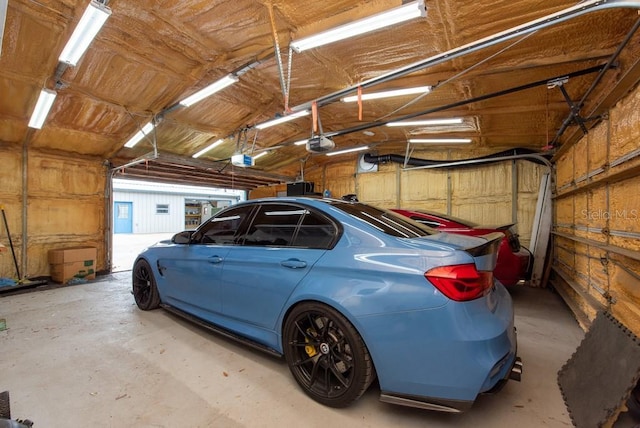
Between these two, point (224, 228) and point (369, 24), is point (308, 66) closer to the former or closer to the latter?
point (369, 24)

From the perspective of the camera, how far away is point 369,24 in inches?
84.9

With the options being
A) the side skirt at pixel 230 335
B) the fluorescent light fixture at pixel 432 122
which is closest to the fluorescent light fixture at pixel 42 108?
the side skirt at pixel 230 335

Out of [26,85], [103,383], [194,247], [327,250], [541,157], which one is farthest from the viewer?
[541,157]

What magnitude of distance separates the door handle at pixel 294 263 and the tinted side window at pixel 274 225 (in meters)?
0.16

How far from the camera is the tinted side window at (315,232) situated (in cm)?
189

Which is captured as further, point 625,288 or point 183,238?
point 183,238

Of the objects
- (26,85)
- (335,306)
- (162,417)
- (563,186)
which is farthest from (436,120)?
(26,85)

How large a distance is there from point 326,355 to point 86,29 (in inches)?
127

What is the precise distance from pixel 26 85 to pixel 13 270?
3.54 meters

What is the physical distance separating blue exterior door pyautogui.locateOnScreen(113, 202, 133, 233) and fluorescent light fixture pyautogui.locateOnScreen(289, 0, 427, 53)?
866 inches

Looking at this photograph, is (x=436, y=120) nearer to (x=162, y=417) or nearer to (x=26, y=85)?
(x=162, y=417)

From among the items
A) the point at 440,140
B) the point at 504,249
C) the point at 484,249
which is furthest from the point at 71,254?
the point at 440,140

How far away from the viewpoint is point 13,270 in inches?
199

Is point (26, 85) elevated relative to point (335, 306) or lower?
elevated
